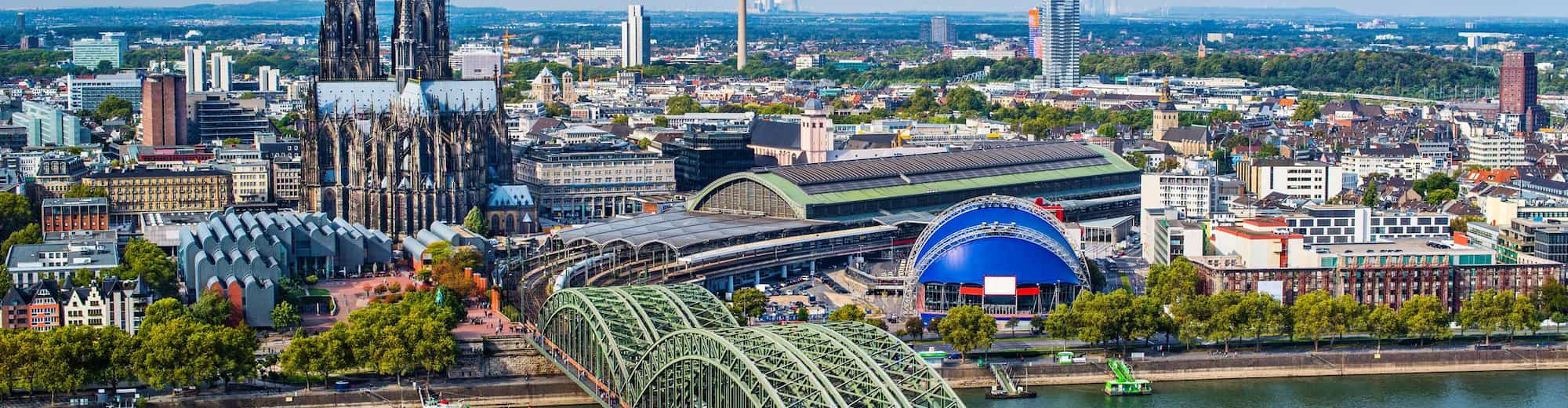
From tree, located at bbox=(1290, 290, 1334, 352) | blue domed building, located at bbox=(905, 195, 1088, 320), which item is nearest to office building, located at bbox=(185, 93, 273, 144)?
blue domed building, located at bbox=(905, 195, 1088, 320)

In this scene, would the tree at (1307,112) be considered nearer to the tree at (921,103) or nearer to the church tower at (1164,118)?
the church tower at (1164,118)

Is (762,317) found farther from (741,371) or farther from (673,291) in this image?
(741,371)

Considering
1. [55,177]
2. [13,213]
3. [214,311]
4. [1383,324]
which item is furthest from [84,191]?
[1383,324]

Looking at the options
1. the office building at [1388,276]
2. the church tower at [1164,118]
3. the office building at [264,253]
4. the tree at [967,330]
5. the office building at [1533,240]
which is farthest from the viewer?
the church tower at [1164,118]

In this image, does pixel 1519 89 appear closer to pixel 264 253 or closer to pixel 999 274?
pixel 999 274

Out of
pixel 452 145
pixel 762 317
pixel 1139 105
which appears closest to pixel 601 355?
pixel 762 317

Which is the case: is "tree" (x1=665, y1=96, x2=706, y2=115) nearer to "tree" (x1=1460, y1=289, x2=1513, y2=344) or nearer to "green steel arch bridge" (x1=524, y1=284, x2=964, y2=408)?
"tree" (x1=1460, y1=289, x2=1513, y2=344)

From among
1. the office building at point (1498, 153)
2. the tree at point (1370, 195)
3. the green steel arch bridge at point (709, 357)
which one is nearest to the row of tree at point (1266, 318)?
the green steel arch bridge at point (709, 357)
